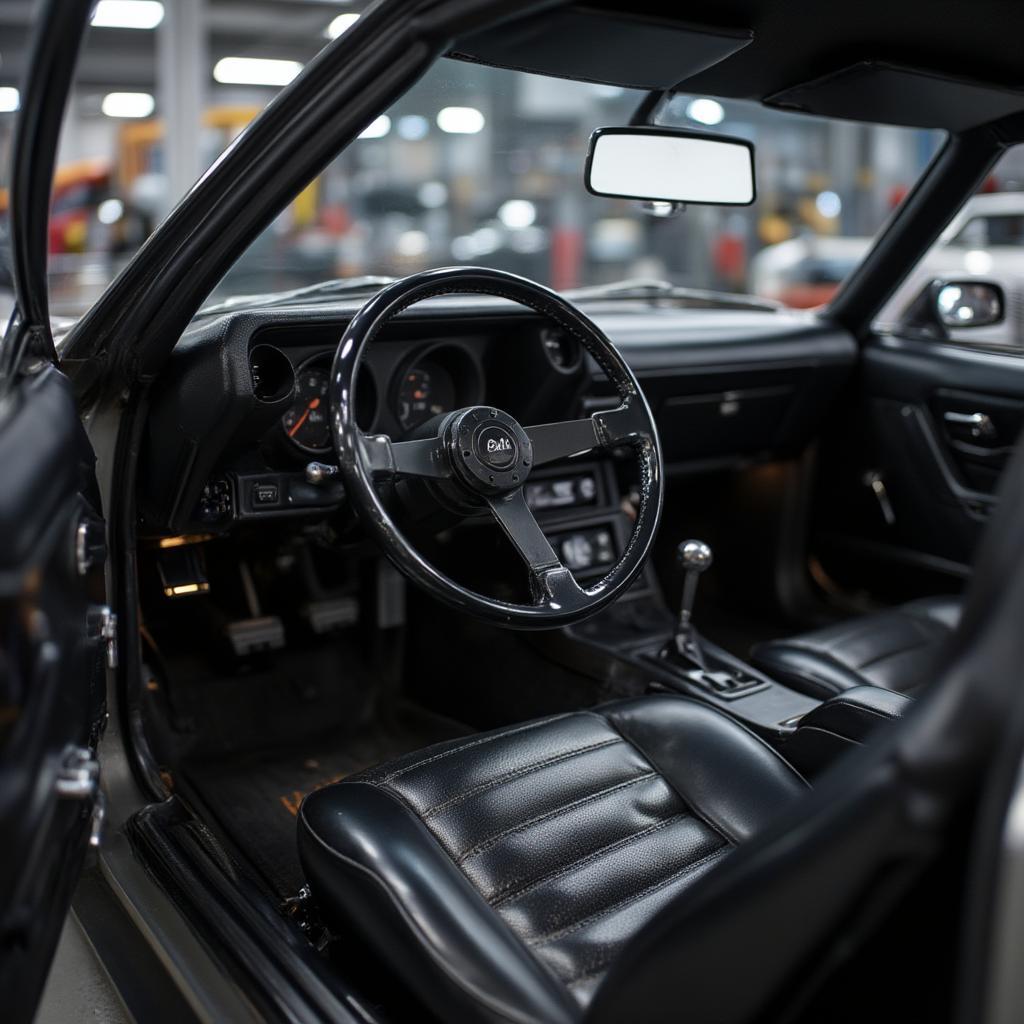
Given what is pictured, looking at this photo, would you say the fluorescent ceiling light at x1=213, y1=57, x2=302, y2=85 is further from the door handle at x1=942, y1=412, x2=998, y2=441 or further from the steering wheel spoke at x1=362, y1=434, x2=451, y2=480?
the steering wheel spoke at x1=362, y1=434, x2=451, y2=480

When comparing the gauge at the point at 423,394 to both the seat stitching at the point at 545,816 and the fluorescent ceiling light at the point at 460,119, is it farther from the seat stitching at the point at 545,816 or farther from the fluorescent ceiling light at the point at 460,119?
the seat stitching at the point at 545,816

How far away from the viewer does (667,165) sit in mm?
2203

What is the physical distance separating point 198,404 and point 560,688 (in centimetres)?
117

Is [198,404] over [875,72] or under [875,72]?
under

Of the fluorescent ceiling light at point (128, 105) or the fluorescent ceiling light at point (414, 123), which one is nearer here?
the fluorescent ceiling light at point (414, 123)

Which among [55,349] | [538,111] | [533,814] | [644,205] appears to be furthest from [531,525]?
[538,111]

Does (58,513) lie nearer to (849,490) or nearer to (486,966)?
(486,966)

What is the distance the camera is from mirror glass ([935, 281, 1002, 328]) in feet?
9.42

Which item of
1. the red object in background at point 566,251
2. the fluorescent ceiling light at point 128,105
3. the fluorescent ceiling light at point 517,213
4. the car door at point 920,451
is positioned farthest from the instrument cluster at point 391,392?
the fluorescent ceiling light at point 128,105

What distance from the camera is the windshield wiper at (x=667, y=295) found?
2.93 m

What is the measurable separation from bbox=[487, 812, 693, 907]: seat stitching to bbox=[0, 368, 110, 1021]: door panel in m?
0.51

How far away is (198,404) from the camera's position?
1797mm

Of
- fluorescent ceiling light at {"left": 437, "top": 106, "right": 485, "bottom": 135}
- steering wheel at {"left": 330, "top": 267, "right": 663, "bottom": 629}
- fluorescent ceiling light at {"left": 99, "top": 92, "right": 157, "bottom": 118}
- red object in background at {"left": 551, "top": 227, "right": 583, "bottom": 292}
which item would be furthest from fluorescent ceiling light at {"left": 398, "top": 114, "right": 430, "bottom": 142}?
fluorescent ceiling light at {"left": 99, "top": 92, "right": 157, "bottom": 118}

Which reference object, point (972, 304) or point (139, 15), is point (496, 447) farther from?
point (139, 15)
